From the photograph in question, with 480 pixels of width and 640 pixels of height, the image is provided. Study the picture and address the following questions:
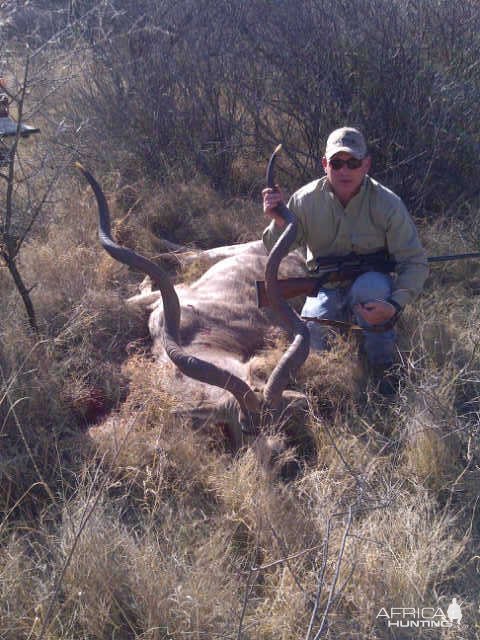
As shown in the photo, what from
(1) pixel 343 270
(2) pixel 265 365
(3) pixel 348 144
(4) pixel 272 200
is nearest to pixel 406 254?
(1) pixel 343 270

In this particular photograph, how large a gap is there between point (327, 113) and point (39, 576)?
4946mm

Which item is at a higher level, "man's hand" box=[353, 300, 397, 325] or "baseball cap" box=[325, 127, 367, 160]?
"baseball cap" box=[325, 127, 367, 160]

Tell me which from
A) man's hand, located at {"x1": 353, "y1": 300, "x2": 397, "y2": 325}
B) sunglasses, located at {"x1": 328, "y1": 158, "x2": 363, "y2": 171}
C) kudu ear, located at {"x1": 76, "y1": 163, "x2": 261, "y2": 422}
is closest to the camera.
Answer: kudu ear, located at {"x1": 76, "y1": 163, "x2": 261, "y2": 422}

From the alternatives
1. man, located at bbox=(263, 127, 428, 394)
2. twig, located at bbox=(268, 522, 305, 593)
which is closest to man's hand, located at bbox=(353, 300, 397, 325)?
man, located at bbox=(263, 127, 428, 394)

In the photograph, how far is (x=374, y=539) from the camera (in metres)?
2.96

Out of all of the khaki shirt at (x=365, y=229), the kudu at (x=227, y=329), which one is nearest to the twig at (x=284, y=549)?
the kudu at (x=227, y=329)

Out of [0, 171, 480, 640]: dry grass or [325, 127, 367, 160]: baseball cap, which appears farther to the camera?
[325, 127, 367, 160]: baseball cap

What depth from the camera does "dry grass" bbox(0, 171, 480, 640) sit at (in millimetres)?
2672

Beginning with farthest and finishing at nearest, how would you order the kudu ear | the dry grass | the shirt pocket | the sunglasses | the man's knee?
the shirt pocket, the man's knee, the sunglasses, the kudu ear, the dry grass

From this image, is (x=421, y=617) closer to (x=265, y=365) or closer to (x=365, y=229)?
(x=265, y=365)

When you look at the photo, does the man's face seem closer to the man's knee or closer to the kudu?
the kudu

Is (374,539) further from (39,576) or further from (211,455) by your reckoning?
(39,576)

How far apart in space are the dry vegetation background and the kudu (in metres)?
0.24

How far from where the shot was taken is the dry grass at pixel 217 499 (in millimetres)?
2672
